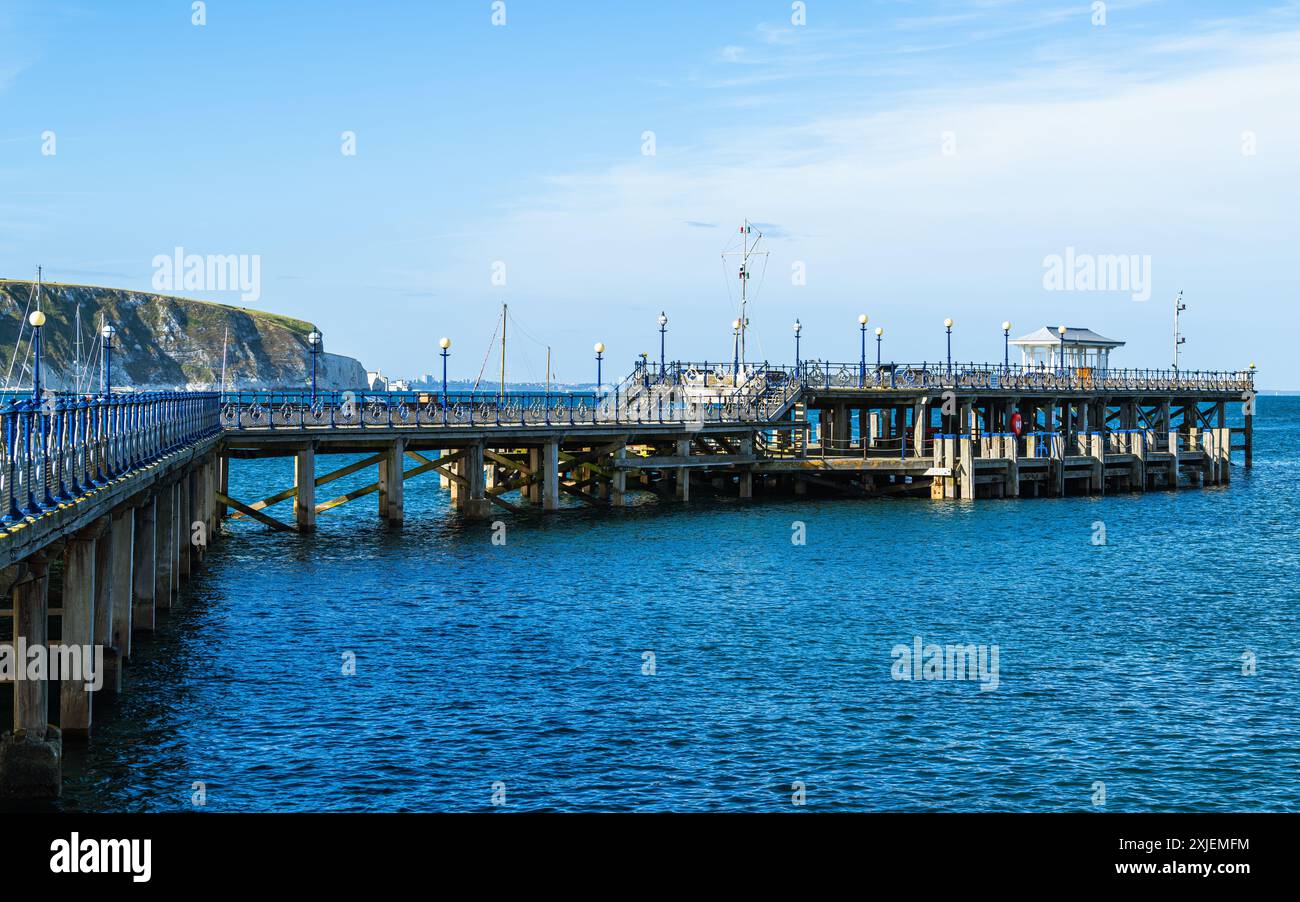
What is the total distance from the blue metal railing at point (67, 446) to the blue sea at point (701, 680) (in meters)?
4.46

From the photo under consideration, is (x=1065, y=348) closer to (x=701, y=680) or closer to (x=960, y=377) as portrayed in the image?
(x=960, y=377)

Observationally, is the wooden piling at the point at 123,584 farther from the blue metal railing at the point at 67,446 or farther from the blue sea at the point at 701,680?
the blue metal railing at the point at 67,446

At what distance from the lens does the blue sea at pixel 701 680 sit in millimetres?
22266

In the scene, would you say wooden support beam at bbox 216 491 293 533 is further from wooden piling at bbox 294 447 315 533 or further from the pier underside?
wooden piling at bbox 294 447 315 533

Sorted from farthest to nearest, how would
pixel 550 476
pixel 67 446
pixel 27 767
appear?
pixel 550 476
pixel 67 446
pixel 27 767

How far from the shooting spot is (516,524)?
58.4 meters

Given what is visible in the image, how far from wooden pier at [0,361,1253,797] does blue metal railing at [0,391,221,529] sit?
0.18 feet

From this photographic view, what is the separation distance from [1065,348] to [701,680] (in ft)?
219

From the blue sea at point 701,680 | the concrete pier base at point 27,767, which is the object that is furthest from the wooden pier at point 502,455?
the blue sea at point 701,680

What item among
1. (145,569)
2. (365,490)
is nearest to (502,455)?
(365,490)

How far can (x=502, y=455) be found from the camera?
6919 centimetres
